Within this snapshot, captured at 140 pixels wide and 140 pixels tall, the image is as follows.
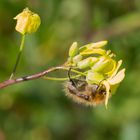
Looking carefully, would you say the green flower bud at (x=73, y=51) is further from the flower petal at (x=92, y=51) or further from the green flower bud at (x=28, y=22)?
the green flower bud at (x=28, y=22)

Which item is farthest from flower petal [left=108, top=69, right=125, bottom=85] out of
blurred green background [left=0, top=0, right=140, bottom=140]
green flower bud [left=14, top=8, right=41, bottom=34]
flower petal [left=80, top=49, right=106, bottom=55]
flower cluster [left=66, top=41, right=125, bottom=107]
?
blurred green background [left=0, top=0, right=140, bottom=140]

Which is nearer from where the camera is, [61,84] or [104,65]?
[104,65]

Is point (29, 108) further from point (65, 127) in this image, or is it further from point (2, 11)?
point (2, 11)

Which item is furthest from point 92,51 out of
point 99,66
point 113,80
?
point 113,80

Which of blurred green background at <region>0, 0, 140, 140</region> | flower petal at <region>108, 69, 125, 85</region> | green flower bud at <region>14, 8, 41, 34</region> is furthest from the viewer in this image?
blurred green background at <region>0, 0, 140, 140</region>

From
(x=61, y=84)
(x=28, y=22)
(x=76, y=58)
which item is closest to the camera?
(x=76, y=58)

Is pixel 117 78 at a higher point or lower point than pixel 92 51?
lower

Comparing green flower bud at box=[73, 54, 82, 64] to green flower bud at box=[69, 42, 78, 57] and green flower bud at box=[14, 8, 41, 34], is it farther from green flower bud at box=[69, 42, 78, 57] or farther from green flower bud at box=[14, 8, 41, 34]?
green flower bud at box=[14, 8, 41, 34]

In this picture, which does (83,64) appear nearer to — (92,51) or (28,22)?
(92,51)

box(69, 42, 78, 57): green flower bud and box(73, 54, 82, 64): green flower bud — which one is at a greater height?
box(69, 42, 78, 57): green flower bud
